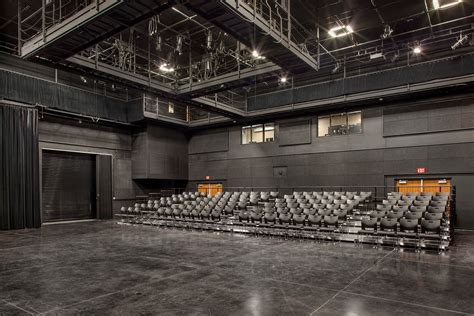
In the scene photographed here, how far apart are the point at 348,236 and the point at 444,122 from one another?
6.91 metres

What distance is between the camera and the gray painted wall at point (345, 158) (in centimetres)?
1273

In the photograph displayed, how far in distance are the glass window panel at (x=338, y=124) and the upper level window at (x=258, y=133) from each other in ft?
10.4

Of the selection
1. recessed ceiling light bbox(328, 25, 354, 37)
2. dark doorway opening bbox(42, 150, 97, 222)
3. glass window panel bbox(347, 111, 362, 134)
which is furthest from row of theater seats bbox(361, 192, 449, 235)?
dark doorway opening bbox(42, 150, 97, 222)

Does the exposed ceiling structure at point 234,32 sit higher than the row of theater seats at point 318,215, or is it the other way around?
the exposed ceiling structure at point 234,32

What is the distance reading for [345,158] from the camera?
596 inches

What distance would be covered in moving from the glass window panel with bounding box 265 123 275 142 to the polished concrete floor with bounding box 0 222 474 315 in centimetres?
883

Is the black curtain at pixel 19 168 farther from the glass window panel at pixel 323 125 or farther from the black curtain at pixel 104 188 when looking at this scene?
the glass window panel at pixel 323 125

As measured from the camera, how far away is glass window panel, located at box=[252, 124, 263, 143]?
1800 cm

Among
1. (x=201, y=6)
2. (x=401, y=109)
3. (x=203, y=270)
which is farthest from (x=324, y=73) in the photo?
(x=203, y=270)

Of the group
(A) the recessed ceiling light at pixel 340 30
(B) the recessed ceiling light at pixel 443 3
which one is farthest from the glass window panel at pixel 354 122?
(B) the recessed ceiling light at pixel 443 3

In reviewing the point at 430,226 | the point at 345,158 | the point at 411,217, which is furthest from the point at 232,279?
Result: the point at 345,158

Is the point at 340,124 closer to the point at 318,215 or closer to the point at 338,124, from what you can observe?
the point at 338,124

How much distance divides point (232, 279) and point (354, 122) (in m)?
11.5

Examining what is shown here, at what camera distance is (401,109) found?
45.6 ft
